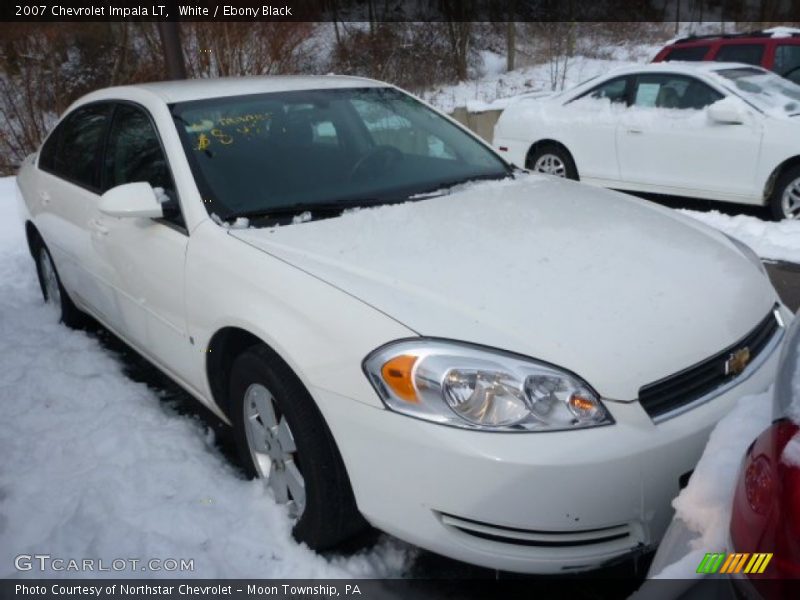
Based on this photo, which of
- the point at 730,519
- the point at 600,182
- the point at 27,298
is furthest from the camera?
the point at 600,182

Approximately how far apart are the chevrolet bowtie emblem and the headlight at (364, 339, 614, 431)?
0.51 metres

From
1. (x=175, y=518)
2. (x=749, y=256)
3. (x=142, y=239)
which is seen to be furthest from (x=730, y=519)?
(x=142, y=239)

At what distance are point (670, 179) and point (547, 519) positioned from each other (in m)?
5.69

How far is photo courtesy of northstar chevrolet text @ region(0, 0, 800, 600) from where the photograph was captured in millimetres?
1894

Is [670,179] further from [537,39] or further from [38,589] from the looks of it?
[537,39]

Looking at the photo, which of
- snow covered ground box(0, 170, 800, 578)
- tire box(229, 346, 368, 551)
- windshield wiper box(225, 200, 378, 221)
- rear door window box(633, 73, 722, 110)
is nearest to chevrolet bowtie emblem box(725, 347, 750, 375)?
snow covered ground box(0, 170, 800, 578)

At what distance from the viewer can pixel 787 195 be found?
19.9ft

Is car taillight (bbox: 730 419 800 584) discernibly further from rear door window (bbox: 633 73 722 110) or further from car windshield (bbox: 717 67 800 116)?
rear door window (bbox: 633 73 722 110)

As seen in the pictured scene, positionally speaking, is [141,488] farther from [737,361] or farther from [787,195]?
[787,195]

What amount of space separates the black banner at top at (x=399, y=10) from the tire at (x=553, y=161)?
4.01 m

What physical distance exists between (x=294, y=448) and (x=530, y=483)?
871 millimetres

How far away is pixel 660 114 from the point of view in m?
6.98

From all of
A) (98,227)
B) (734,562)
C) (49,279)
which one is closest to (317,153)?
(98,227)

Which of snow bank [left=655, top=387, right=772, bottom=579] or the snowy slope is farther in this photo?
the snowy slope
